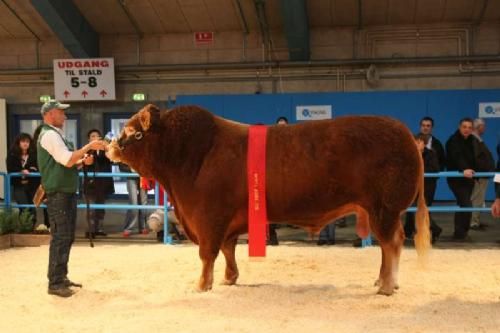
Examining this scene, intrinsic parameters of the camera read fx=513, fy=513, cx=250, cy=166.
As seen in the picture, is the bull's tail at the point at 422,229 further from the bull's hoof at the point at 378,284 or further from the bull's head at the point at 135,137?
the bull's head at the point at 135,137

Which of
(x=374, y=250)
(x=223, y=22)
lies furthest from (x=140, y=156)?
(x=223, y=22)

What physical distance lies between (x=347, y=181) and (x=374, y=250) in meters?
2.65

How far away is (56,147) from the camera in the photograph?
4.34 meters

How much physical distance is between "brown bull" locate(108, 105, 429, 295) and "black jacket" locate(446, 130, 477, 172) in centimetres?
281

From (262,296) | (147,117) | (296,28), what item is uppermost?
(296,28)

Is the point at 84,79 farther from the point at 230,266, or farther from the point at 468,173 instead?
the point at 468,173

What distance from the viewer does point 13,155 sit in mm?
7941

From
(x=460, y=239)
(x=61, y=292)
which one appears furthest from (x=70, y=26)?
(x=460, y=239)

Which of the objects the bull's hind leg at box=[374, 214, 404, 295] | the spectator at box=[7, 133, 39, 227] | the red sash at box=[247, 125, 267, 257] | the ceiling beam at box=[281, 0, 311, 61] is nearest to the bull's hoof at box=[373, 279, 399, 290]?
the bull's hind leg at box=[374, 214, 404, 295]

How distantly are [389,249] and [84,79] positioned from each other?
882 cm

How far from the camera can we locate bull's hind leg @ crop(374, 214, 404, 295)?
4328 mm

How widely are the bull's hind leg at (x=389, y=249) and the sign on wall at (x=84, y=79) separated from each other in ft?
27.5

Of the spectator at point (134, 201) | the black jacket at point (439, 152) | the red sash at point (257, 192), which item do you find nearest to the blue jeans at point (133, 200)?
the spectator at point (134, 201)

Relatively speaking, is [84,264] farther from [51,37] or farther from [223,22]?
[51,37]
